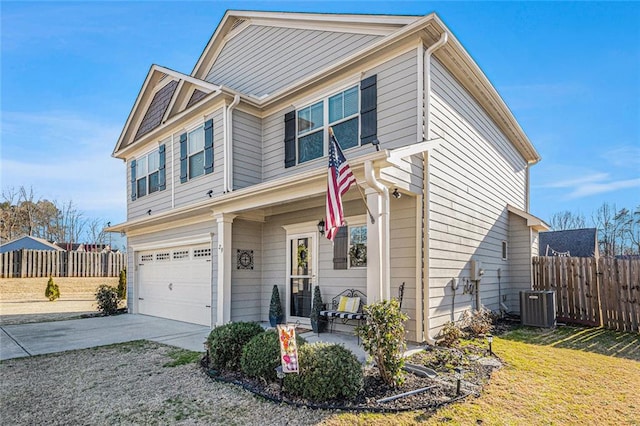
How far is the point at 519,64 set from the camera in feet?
37.1

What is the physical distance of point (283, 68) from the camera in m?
→ 9.20

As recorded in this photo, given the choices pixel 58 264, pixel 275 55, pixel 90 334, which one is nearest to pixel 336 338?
pixel 90 334

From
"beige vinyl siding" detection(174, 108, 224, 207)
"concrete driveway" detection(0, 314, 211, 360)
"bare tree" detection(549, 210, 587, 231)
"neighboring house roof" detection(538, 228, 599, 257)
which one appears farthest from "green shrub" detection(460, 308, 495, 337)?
"bare tree" detection(549, 210, 587, 231)

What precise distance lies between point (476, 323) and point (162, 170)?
9.31m

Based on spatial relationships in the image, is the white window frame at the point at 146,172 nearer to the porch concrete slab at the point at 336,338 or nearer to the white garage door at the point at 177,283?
the white garage door at the point at 177,283

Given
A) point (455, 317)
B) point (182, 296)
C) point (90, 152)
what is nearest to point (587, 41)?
point (455, 317)

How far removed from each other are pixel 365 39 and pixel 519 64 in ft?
21.4

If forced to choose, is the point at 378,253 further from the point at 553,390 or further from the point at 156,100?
the point at 156,100

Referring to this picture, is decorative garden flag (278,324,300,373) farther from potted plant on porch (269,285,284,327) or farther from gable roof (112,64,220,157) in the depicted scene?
gable roof (112,64,220,157)

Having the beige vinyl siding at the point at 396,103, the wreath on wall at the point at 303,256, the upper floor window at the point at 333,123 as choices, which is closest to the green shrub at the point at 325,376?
the beige vinyl siding at the point at 396,103

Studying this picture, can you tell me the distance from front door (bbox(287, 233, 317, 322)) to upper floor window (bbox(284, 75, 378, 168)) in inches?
71.7

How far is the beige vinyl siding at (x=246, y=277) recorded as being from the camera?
853 centimetres

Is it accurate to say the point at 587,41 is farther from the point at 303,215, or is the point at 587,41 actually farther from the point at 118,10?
the point at 118,10

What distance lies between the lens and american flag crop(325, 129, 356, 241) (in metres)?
4.80
